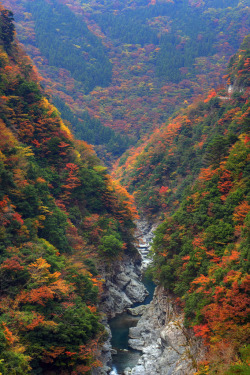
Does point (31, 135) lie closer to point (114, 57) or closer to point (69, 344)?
point (69, 344)

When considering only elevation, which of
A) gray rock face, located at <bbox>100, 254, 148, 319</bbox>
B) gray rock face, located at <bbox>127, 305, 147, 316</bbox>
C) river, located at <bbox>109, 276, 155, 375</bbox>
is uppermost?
gray rock face, located at <bbox>100, 254, 148, 319</bbox>

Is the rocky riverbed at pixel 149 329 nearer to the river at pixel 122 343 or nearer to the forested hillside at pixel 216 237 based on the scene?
the river at pixel 122 343

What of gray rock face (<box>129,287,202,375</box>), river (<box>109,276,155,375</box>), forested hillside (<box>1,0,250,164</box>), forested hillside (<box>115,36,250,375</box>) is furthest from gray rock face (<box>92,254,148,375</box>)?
forested hillside (<box>1,0,250,164</box>)

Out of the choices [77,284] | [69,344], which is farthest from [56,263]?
[69,344]

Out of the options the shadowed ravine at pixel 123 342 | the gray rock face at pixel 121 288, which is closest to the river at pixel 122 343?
the shadowed ravine at pixel 123 342

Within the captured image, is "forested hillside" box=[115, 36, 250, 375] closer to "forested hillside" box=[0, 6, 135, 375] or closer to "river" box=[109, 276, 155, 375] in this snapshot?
"river" box=[109, 276, 155, 375]

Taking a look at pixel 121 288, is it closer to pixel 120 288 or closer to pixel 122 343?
pixel 120 288
